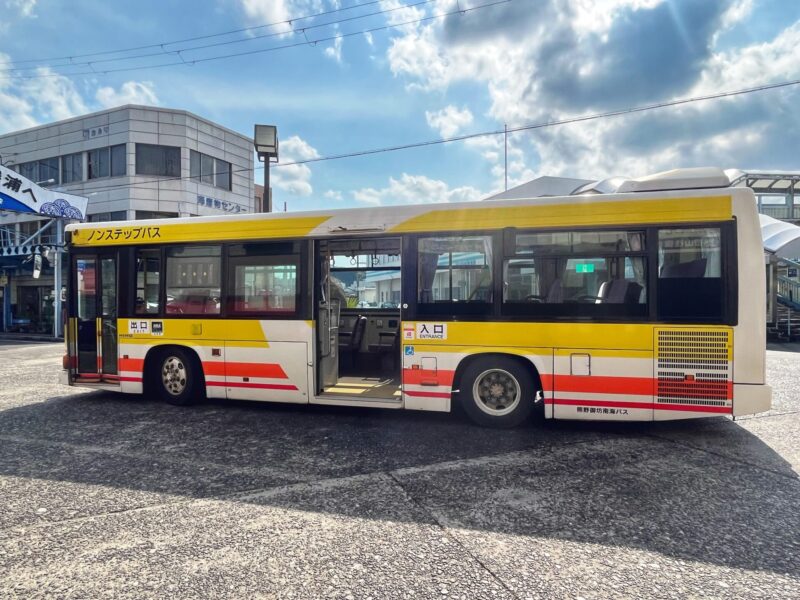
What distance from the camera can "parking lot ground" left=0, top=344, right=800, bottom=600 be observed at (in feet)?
9.55

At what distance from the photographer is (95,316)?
7914mm

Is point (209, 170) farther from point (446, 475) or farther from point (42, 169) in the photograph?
point (446, 475)

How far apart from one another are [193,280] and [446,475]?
16.3ft

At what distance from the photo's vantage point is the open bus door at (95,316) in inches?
308

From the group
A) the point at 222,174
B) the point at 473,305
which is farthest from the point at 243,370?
the point at 222,174

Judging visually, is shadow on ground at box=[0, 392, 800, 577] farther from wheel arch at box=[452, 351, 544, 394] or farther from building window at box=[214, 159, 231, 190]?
building window at box=[214, 159, 231, 190]

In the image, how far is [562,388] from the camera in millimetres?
5832

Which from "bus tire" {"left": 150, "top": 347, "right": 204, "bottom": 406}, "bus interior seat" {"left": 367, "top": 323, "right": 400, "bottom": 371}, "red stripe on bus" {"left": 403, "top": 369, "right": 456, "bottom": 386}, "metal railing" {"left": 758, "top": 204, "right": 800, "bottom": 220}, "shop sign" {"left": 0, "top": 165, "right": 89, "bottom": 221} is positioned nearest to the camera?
"red stripe on bus" {"left": 403, "top": 369, "right": 456, "bottom": 386}

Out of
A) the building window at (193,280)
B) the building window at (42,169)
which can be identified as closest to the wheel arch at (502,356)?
the building window at (193,280)

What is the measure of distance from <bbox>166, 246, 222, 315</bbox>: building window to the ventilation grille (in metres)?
6.02

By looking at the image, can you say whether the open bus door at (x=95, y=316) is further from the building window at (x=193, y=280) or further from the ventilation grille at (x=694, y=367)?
the ventilation grille at (x=694, y=367)

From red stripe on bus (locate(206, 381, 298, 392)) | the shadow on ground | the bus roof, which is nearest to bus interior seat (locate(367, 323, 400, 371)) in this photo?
the shadow on ground

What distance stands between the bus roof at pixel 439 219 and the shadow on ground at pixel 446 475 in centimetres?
259

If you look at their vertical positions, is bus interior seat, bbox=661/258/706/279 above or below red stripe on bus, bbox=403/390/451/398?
above
